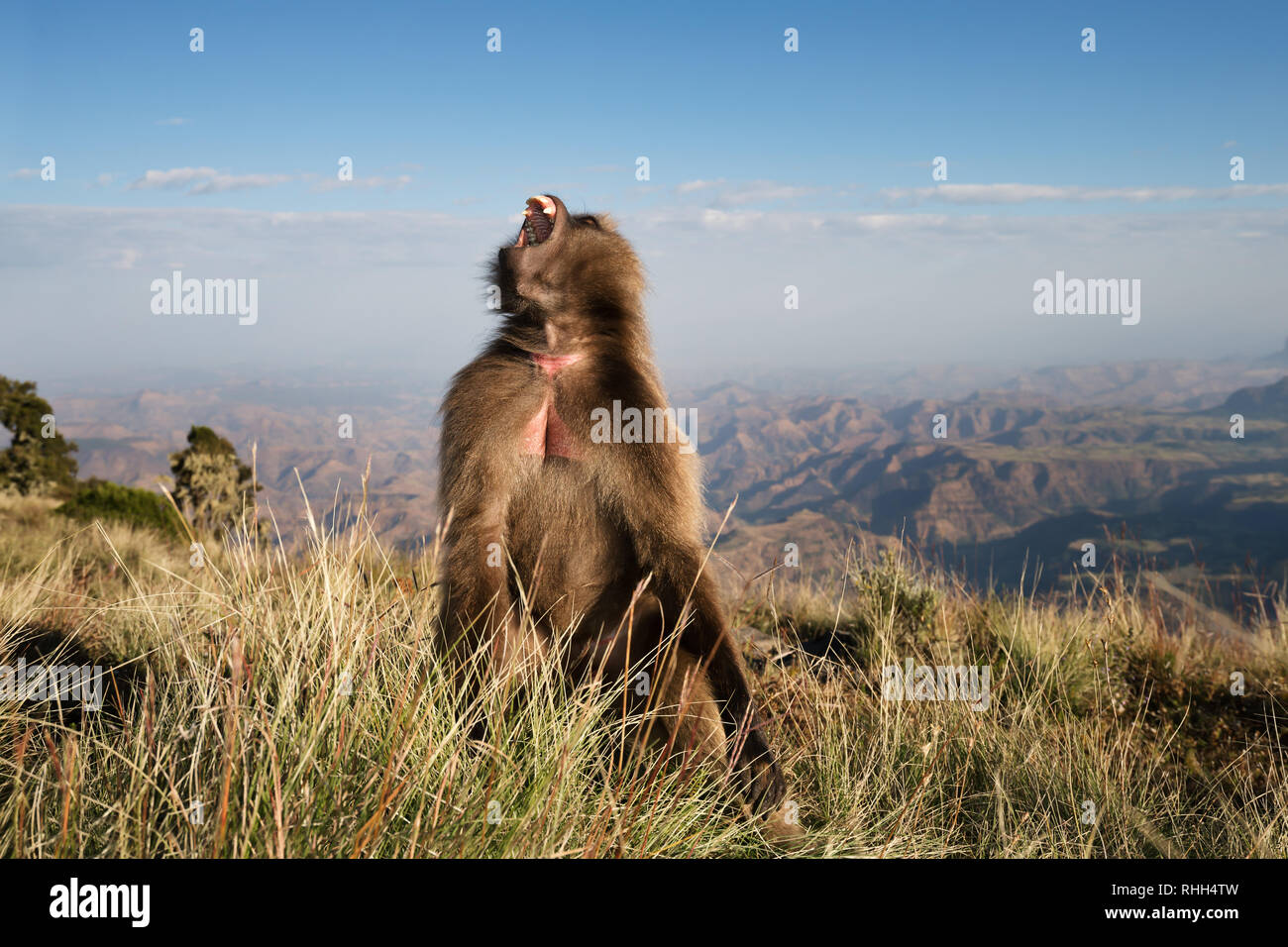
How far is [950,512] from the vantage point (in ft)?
513

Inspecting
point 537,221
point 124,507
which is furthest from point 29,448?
point 537,221

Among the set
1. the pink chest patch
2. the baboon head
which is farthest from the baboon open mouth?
the pink chest patch

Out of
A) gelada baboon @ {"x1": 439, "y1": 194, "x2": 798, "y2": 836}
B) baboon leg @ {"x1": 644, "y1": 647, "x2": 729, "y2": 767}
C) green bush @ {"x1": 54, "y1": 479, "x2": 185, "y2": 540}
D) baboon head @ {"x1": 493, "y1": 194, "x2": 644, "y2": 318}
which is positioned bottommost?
green bush @ {"x1": 54, "y1": 479, "x2": 185, "y2": 540}

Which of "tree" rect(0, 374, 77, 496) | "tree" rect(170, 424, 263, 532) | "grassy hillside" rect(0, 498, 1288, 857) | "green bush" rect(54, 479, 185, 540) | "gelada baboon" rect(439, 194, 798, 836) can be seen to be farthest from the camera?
"tree" rect(0, 374, 77, 496)

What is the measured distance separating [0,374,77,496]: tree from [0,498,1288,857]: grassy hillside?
12.1 m

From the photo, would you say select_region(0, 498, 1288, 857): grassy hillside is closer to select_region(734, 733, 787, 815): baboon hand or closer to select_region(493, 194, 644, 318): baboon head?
select_region(734, 733, 787, 815): baboon hand

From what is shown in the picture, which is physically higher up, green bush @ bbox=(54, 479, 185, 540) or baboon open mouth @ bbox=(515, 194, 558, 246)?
baboon open mouth @ bbox=(515, 194, 558, 246)

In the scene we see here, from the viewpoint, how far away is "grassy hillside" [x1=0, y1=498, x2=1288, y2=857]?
239cm

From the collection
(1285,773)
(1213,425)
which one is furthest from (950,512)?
(1285,773)

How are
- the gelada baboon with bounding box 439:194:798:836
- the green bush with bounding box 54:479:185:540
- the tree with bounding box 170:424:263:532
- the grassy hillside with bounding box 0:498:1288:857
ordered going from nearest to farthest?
1. the grassy hillside with bounding box 0:498:1288:857
2. the gelada baboon with bounding box 439:194:798:836
3. the tree with bounding box 170:424:263:532
4. the green bush with bounding box 54:479:185:540

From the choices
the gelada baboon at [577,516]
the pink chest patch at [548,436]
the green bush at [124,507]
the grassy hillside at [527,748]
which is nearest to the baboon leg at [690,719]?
the gelada baboon at [577,516]

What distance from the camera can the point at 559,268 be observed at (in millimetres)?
3809
